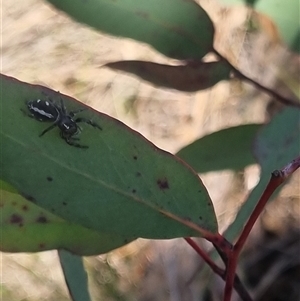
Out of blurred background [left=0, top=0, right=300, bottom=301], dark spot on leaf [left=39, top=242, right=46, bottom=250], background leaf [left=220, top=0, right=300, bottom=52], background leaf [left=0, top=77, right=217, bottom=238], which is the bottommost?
blurred background [left=0, top=0, right=300, bottom=301]

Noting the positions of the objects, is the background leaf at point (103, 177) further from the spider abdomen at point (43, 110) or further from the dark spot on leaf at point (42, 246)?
the dark spot on leaf at point (42, 246)

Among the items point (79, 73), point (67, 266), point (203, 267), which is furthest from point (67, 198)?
point (79, 73)

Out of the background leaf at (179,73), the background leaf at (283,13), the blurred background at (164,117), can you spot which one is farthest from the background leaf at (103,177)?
the blurred background at (164,117)

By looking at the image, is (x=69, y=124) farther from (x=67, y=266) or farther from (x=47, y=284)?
(x=47, y=284)

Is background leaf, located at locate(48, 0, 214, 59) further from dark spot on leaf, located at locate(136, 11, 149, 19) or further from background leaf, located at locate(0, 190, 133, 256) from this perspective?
background leaf, located at locate(0, 190, 133, 256)

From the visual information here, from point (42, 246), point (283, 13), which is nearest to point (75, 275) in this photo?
point (42, 246)

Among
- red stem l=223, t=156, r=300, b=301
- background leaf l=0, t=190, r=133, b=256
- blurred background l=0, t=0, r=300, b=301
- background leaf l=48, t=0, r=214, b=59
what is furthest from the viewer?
blurred background l=0, t=0, r=300, b=301

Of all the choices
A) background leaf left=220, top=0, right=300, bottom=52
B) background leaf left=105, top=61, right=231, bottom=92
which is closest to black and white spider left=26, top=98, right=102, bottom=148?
background leaf left=105, top=61, right=231, bottom=92

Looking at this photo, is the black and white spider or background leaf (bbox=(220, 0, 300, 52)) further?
background leaf (bbox=(220, 0, 300, 52))
